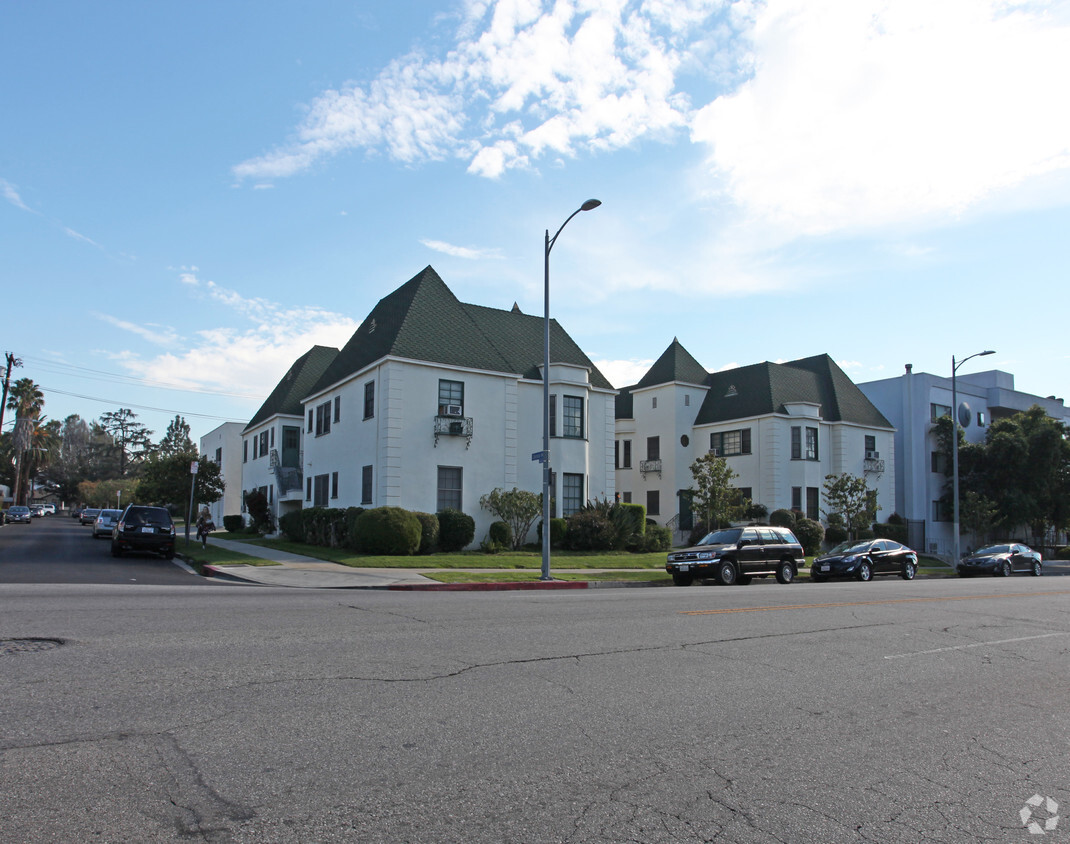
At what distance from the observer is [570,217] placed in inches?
833

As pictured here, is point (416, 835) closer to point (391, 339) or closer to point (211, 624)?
point (211, 624)

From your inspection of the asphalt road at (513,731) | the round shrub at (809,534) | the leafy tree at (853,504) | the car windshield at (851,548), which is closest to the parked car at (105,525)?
the asphalt road at (513,731)

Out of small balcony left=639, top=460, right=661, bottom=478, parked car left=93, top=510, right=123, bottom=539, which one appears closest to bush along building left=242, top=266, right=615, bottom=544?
parked car left=93, top=510, right=123, bottom=539

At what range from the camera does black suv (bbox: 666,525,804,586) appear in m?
21.7

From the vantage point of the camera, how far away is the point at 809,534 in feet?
119

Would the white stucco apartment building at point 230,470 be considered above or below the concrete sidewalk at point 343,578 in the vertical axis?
above

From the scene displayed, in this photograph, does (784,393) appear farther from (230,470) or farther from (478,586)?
(230,470)

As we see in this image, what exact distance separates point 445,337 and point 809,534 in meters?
19.4

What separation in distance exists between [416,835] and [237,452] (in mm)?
57765

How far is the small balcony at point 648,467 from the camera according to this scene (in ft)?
147

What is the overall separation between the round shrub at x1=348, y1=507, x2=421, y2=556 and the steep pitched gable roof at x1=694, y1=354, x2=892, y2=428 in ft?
77.2

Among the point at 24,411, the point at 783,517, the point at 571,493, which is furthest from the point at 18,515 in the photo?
the point at 783,517

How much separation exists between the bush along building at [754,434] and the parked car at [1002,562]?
8636 millimetres

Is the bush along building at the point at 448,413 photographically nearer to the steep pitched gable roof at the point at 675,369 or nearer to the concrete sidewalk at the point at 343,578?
the concrete sidewalk at the point at 343,578
